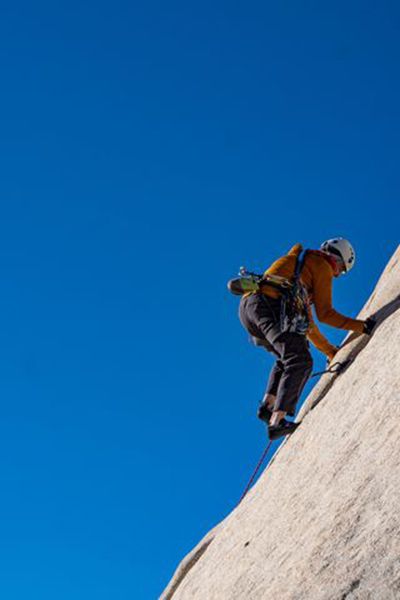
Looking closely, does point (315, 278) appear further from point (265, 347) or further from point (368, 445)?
point (368, 445)

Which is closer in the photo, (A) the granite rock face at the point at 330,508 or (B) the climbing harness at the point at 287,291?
(A) the granite rock face at the point at 330,508

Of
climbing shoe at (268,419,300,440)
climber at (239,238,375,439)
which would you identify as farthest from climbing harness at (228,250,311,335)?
climbing shoe at (268,419,300,440)

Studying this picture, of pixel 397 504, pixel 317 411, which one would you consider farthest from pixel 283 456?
pixel 397 504

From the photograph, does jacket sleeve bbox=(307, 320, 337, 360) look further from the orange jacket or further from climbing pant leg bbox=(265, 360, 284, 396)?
climbing pant leg bbox=(265, 360, 284, 396)

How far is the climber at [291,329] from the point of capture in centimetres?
1115

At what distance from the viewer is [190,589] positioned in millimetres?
10352

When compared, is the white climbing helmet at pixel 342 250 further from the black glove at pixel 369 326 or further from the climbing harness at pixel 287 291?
the black glove at pixel 369 326

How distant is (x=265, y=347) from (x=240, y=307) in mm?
734

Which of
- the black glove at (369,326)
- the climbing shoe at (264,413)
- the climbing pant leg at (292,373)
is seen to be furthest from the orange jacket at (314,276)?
the climbing shoe at (264,413)

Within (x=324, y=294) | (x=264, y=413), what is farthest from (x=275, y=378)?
(x=324, y=294)

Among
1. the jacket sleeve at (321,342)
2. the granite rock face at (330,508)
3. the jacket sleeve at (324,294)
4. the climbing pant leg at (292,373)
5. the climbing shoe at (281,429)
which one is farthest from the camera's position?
the jacket sleeve at (321,342)

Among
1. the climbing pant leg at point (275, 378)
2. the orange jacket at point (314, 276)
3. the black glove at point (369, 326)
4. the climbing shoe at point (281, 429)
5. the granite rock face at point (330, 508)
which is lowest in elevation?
the granite rock face at point (330, 508)

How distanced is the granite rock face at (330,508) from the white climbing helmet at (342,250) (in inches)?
27.0

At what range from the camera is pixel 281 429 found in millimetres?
11266
